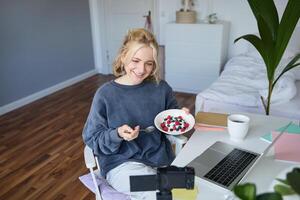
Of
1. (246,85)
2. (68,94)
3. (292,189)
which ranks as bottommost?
(68,94)

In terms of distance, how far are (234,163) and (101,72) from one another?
4.05 m

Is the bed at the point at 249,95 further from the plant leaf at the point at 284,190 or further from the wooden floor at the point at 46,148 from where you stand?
the plant leaf at the point at 284,190

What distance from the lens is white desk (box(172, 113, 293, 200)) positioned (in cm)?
92

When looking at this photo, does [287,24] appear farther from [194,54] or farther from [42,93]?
[42,93]

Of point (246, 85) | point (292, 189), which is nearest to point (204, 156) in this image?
point (292, 189)

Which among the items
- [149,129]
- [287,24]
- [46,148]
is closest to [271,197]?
[149,129]

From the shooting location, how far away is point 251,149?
1.15 meters

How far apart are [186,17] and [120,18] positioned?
46.2 inches

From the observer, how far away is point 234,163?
1045 millimetres

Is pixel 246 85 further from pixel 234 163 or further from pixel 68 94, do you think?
pixel 68 94

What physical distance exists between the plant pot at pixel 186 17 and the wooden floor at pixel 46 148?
936 mm

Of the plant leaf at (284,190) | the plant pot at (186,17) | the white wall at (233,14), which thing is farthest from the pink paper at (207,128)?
the white wall at (233,14)

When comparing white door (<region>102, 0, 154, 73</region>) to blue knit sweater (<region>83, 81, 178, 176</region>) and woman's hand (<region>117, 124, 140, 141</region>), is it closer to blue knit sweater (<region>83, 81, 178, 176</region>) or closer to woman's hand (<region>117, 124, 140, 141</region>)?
blue knit sweater (<region>83, 81, 178, 176</region>)

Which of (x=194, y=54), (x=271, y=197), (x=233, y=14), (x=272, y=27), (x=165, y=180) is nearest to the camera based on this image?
(x=271, y=197)
